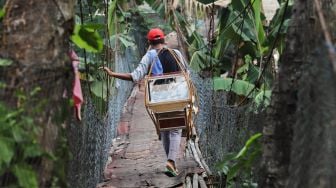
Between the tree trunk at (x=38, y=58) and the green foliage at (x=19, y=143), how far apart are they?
4 cm

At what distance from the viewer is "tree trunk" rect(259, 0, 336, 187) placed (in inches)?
89.0

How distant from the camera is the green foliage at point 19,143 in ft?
7.85

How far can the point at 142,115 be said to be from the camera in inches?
422

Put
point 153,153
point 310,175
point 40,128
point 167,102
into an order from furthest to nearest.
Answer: point 153,153 < point 167,102 < point 40,128 < point 310,175

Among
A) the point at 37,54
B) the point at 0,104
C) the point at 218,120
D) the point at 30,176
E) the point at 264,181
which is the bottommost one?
the point at 218,120

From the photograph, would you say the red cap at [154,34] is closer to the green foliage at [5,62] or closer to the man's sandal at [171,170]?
the man's sandal at [171,170]

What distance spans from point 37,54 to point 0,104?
0.76ft

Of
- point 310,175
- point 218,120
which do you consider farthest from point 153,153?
point 310,175

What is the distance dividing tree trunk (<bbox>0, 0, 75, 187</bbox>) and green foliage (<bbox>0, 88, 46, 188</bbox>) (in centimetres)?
4

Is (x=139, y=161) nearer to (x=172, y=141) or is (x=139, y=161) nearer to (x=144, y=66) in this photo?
(x=172, y=141)

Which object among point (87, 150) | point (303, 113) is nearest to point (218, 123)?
point (87, 150)

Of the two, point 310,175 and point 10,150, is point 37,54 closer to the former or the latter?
point 10,150

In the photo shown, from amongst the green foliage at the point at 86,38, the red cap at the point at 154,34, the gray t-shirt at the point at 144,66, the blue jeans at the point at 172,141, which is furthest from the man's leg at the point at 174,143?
the green foliage at the point at 86,38

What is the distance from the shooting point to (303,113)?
2457 millimetres
